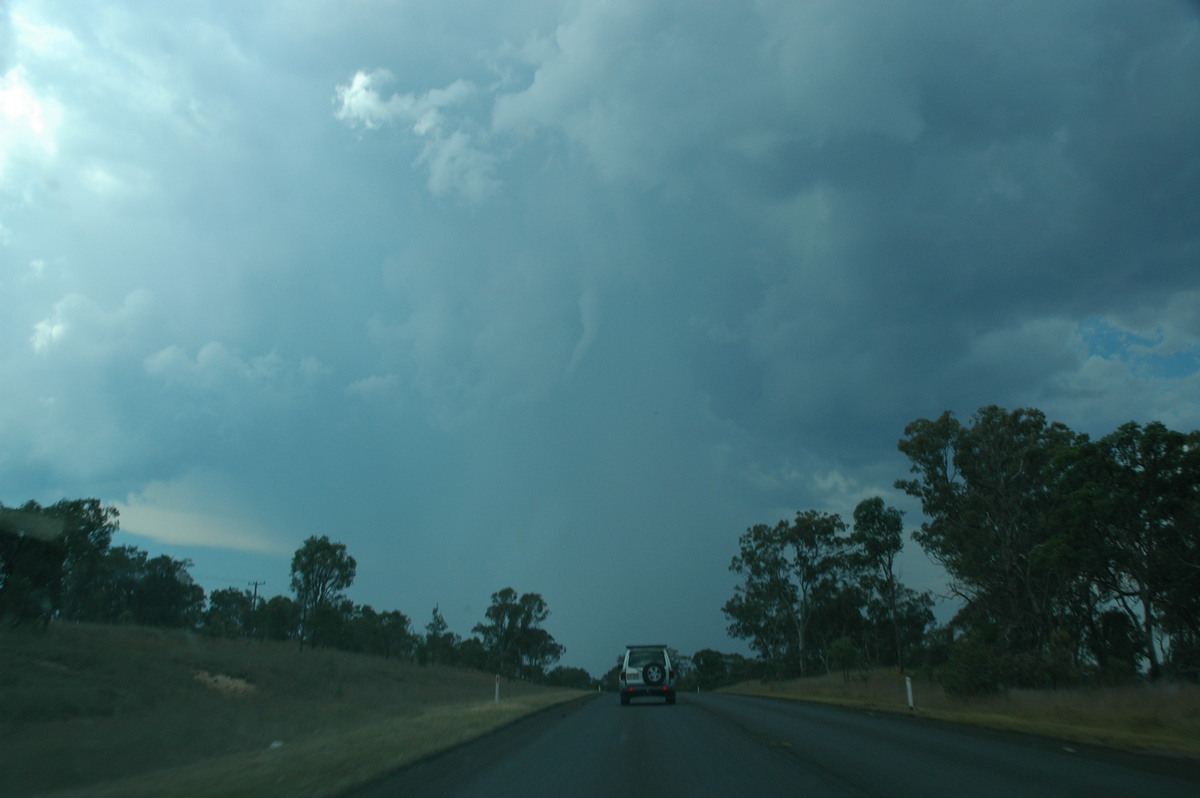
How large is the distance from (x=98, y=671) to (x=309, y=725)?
1111cm

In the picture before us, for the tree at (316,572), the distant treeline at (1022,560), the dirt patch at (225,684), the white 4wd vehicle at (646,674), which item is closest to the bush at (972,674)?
the distant treeline at (1022,560)

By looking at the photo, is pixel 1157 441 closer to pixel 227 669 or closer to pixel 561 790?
pixel 561 790

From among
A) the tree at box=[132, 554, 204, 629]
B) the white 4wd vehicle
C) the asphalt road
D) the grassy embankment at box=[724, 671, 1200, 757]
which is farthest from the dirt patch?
the tree at box=[132, 554, 204, 629]

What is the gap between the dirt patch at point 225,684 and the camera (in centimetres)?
3058

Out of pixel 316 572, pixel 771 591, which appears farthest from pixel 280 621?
pixel 771 591

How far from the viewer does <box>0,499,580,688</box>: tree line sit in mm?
29422

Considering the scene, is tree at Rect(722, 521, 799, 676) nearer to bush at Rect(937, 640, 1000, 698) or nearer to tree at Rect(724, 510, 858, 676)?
tree at Rect(724, 510, 858, 676)

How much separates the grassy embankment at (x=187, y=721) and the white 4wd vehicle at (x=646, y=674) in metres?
5.51

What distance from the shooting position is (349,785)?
9055mm

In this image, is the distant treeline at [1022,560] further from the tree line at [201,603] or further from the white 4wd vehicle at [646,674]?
the tree line at [201,603]

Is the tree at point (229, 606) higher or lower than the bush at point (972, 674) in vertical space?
higher

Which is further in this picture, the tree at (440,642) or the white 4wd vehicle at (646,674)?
the tree at (440,642)

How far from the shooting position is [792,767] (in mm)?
10516

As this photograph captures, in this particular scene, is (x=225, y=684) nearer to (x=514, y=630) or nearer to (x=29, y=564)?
(x=29, y=564)
